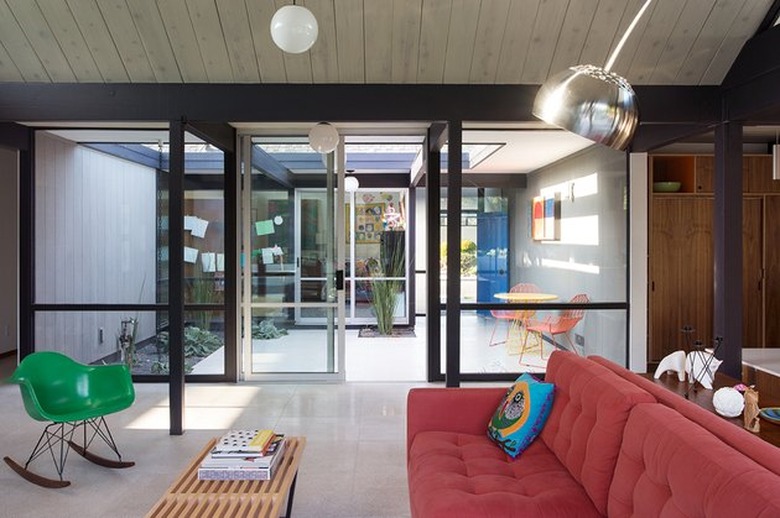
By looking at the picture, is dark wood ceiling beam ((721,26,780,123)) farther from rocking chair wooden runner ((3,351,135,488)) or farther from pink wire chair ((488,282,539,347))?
rocking chair wooden runner ((3,351,135,488))

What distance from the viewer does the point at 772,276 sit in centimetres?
570

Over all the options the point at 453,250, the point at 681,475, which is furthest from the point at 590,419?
the point at 453,250

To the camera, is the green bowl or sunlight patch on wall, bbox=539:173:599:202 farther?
the green bowl

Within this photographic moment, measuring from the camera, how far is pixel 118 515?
271 cm

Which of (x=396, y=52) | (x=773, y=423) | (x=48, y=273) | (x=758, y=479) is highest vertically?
(x=396, y=52)

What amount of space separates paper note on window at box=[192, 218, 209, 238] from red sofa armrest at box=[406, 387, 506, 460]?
3318 mm

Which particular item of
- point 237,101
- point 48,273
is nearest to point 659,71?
point 237,101

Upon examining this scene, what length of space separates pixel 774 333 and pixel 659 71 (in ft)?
11.6

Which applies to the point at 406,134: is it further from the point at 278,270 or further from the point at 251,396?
the point at 251,396

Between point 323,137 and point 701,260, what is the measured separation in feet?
13.6

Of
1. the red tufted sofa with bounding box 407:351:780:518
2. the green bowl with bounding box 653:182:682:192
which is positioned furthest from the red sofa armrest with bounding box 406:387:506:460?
the green bowl with bounding box 653:182:682:192

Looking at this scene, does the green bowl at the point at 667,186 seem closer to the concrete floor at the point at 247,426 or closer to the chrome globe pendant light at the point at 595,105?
the concrete floor at the point at 247,426

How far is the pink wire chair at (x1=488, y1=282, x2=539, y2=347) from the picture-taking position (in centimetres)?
530

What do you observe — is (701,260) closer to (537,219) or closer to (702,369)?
(537,219)
